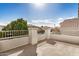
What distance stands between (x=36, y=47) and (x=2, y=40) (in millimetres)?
591

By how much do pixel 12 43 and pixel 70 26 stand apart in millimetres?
1049

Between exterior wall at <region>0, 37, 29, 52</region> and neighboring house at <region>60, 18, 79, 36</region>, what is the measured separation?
0.67 meters

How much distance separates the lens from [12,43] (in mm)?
2236

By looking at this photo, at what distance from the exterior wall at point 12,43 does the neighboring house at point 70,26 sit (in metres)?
0.67

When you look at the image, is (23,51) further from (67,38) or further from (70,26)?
(70,26)

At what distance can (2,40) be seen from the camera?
7.16ft

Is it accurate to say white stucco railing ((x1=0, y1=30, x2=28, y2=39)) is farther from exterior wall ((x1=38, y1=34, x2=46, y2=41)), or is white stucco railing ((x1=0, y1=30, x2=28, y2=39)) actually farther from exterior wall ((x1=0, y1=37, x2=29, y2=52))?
exterior wall ((x1=38, y1=34, x2=46, y2=41))

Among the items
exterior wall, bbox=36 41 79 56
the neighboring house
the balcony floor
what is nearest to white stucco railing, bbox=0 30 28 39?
the balcony floor

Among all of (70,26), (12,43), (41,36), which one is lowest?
(12,43)

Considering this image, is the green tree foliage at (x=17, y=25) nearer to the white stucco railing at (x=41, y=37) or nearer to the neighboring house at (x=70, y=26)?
the white stucco railing at (x=41, y=37)

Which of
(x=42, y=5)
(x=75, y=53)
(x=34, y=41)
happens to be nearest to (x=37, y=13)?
(x=42, y=5)

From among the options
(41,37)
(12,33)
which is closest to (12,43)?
(12,33)

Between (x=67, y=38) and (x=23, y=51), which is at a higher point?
(x=67, y=38)

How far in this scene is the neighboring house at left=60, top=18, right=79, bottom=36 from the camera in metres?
2.27
